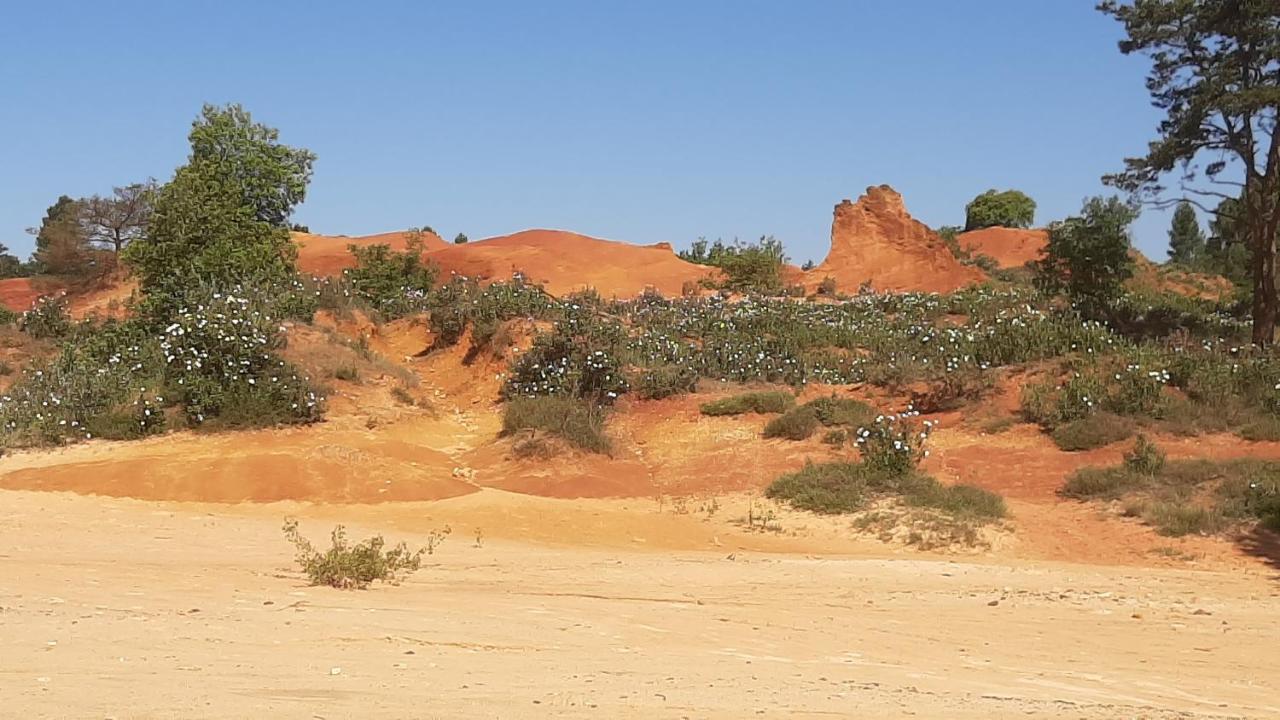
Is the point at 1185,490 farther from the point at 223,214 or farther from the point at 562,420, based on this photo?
the point at 223,214

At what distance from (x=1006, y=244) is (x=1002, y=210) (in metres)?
16.1

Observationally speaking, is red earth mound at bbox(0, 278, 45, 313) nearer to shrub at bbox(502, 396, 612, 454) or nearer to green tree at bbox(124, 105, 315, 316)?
green tree at bbox(124, 105, 315, 316)

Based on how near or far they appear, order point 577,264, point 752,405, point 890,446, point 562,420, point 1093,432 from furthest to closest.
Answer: point 577,264, point 752,405, point 562,420, point 1093,432, point 890,446

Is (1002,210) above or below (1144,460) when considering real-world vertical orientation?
above

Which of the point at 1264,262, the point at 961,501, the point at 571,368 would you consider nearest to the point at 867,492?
the point at 961,501

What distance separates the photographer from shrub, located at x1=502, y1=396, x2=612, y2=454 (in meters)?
15.9

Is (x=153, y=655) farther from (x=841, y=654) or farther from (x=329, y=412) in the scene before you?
(x=329, y=412)

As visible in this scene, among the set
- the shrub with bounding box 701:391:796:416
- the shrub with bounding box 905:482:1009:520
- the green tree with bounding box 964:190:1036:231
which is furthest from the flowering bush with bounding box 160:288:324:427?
the green tree with bounding box 964:190:1036:231

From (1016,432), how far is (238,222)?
52.2ft

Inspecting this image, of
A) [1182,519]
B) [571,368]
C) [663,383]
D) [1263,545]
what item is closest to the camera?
[1263,545]

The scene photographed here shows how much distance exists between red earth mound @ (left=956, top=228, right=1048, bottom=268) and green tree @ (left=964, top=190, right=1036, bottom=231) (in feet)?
40.7

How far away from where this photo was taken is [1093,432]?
594 inches

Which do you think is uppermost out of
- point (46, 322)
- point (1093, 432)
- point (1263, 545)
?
point (46, 322)

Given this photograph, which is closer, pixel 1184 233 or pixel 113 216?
pixel 113 216
